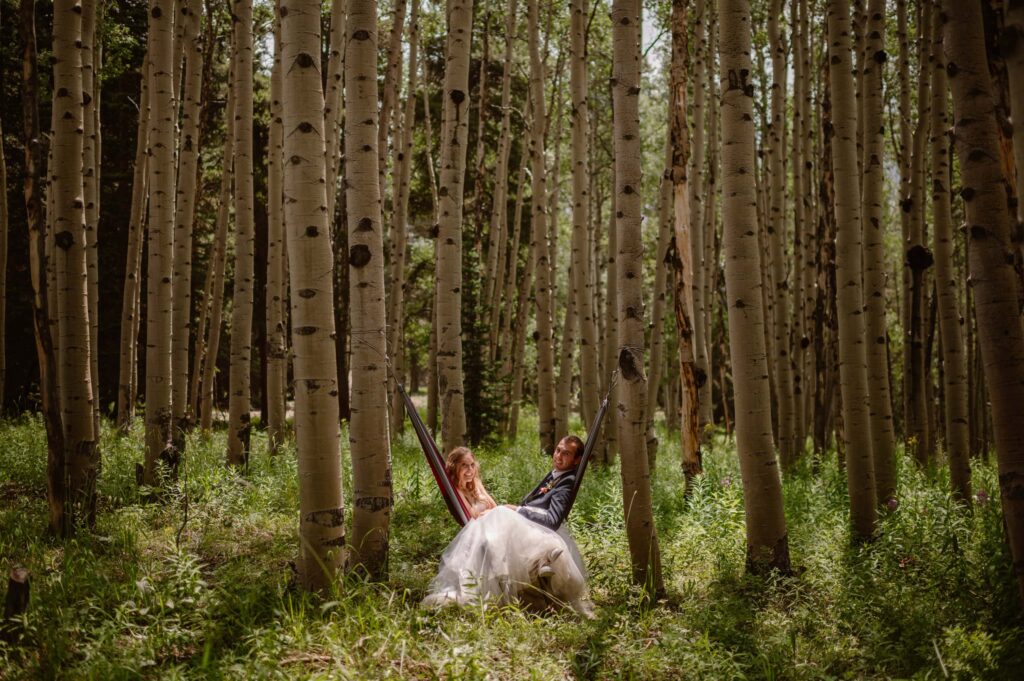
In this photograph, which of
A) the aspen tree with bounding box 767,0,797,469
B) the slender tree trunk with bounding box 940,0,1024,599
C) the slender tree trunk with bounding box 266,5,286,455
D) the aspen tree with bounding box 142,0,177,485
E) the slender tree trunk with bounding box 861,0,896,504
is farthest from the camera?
the aspen tree with bounding box 767,0,797,469

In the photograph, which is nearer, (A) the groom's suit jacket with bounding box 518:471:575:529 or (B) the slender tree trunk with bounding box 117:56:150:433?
(A) the groom's suit jacket with bounding box 518:471:575:529

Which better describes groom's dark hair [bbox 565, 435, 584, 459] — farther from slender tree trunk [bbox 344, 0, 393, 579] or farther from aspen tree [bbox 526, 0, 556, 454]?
aspen tree [bbox 526, 0, 556, 454]

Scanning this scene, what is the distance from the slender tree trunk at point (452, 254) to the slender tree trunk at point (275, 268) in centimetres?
225

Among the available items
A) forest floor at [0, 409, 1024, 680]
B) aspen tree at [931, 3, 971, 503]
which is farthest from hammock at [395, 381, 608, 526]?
aspen tree at [931, 3, 971, 503]

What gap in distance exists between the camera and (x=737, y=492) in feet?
23.3

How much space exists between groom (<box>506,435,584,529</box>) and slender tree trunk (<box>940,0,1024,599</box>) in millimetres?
2720

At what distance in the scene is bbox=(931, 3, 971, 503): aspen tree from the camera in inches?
243

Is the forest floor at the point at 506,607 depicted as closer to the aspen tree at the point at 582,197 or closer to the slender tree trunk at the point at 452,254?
the slender tree trunk at the point at 452,254

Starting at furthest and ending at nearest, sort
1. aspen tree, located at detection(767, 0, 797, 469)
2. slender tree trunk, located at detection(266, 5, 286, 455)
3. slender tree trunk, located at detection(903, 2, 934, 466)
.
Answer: aspen tree, located at detection(767, 0, 797, 469) < slender tree trunk, located at detection(266, 5, 286, 455) < slender tree trunk, located at detection(903, 2, 934, 466)

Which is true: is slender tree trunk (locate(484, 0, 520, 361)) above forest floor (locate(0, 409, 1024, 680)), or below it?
above

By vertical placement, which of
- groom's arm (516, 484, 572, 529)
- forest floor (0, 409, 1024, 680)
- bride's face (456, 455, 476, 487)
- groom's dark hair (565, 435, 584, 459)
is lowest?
forest floor (0, 409, 1024, 680)

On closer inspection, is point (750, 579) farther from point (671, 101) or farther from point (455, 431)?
point (671, 101)

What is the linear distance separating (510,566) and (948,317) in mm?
4566

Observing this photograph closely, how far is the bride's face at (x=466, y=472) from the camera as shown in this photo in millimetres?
5367
